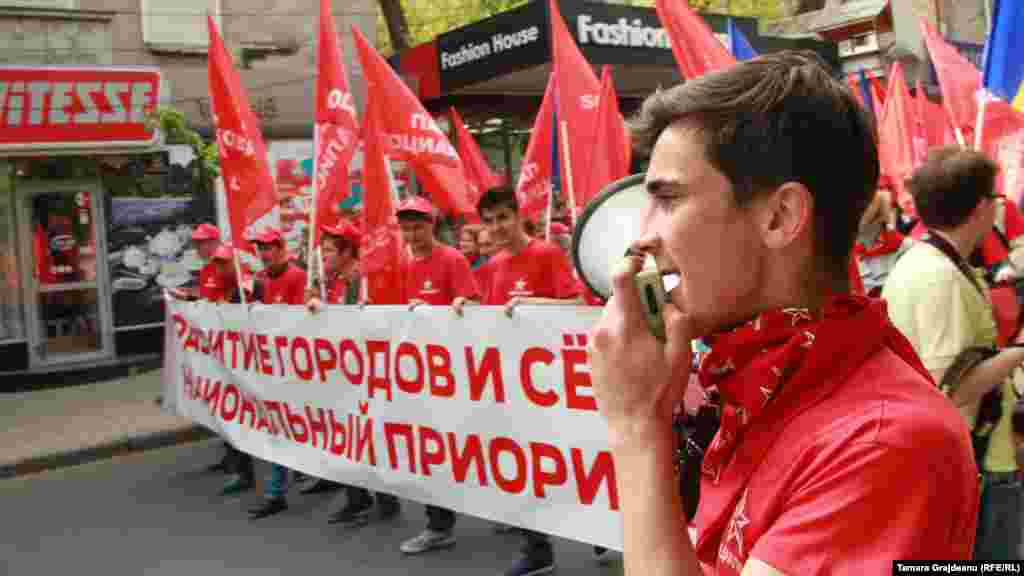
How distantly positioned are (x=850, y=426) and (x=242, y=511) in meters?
6.26

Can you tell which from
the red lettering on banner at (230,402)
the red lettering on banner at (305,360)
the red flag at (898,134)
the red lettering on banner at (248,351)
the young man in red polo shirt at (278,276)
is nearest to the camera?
the red lettering on banner at (305,360)

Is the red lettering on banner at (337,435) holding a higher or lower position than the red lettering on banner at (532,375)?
lower

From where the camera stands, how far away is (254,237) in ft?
24.2

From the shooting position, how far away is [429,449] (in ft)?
16.5

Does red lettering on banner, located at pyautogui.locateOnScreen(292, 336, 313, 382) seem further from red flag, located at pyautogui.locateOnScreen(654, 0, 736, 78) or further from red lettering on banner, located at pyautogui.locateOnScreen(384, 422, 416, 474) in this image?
red flag, located at pyautogui.locateOnScreen(654, 0, 736, 78)

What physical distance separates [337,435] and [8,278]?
8.57 meters

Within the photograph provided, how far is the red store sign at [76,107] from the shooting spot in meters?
11.7

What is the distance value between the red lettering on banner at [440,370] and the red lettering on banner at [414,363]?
9 centimetres

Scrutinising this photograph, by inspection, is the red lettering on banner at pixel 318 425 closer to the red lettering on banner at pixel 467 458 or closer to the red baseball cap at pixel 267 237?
the red lettering on banner at pixel 467 458

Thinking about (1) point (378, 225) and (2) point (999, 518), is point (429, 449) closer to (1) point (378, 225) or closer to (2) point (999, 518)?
(1) point (378, 225)

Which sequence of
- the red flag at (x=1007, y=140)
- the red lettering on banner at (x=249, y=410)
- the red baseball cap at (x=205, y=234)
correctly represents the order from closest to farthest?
1. the red flag at (x=1007, y=140)
2. the red lettering on banner at (x=249, y=410)
3. the red baseball cap at (x=205, y=234)

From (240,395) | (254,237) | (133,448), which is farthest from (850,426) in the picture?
(133,448)

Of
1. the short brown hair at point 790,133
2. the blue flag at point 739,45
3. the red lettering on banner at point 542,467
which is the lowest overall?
the red lettering on banner at point 542,467

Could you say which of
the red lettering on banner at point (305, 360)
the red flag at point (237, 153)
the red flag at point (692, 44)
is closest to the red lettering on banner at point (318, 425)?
the red lettering on banner at point (305, 360)
